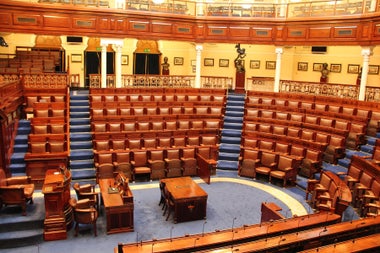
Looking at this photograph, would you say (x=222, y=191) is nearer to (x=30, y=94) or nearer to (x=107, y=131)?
(x=107, y=131)

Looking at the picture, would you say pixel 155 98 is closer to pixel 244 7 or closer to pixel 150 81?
pixel 150 81

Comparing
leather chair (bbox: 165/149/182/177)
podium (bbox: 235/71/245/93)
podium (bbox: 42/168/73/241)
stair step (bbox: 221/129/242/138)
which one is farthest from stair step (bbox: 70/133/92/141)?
podium (bbox: 235/71/245/93)

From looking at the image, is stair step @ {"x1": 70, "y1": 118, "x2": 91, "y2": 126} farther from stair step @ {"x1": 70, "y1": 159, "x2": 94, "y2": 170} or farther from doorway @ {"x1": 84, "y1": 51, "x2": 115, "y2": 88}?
doorway @ {"x1": 84, "y1": 51, "x2": 115, "y2": 88}

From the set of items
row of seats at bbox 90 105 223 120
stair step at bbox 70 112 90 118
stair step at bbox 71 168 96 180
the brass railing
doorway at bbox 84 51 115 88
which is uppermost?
doorway at bbox 84 51 115 88

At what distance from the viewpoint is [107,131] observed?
1137 cm

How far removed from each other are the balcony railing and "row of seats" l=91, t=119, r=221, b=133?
4660 millimetres

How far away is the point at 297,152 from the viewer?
35.7 ft

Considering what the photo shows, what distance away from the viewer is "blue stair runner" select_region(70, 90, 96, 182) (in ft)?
33.9

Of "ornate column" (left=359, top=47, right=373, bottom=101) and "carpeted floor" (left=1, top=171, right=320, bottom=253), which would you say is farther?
"ornate column" (left=359, top=47, right=373, bottom=101)

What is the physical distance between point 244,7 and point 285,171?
7.57 meters

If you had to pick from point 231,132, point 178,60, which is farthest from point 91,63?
point 231,132

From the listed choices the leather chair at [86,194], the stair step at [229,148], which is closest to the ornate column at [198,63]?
the stair step at [229,148]

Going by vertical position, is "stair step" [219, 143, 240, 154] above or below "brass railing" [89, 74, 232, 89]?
below

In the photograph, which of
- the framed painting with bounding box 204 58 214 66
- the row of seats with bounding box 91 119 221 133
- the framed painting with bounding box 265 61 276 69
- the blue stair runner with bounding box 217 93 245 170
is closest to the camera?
the row of seats with bounding box 91 119 221 133
